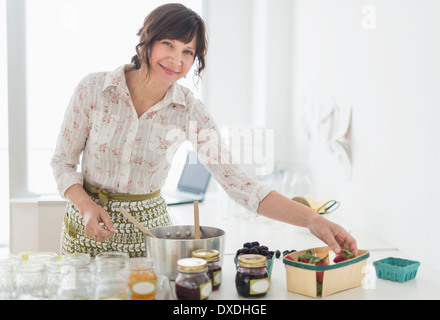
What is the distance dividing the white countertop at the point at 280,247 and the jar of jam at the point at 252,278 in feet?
0.10

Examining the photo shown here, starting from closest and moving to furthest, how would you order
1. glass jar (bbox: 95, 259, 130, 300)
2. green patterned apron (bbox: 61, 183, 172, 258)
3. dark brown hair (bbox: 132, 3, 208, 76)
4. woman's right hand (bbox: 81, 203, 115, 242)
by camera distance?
glass jar (bbox: 95, 259, 130, 300)
woman's right hand (bbox: 81, 203, 115, 242)
dark brown hair (bbox: 132, 3, 208, 76)
green patterned apron (bbox: 61, 183, 172, 258)

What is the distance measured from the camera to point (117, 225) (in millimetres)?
1515

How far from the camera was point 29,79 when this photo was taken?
10.8 ft

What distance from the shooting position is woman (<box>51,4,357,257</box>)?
142 cm

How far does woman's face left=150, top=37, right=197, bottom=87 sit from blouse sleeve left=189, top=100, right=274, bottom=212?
0.44 feet

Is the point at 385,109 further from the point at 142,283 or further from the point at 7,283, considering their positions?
the point at 7,283

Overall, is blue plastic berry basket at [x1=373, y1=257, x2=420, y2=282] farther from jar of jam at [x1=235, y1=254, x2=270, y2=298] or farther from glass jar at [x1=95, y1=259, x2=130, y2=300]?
glass jar at [x1=95, y1=259, x2=130, y2=300]

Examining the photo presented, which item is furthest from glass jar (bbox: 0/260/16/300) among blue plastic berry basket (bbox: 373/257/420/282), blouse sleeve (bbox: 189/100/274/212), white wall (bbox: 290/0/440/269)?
white wall (bbox: 290/0/440/269)

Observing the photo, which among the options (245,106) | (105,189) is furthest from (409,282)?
(245,106)

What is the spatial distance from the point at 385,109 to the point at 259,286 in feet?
3.42

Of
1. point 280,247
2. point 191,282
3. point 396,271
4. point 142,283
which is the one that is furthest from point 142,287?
point 280,247

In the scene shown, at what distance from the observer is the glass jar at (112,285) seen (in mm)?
1069
